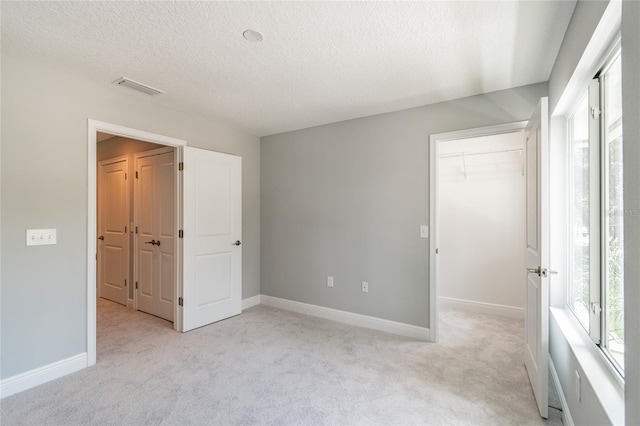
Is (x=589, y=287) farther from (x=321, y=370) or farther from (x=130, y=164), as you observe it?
(x=130, y=164)

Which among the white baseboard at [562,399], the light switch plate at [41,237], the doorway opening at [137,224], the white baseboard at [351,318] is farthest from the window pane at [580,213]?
the light switch plate at [41,237]

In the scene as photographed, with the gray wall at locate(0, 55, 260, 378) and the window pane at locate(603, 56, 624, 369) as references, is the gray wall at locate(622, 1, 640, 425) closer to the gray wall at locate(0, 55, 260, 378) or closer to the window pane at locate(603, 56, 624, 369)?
the window pane at locate(603, 56, 624, 369)

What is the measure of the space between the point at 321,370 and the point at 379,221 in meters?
1.67

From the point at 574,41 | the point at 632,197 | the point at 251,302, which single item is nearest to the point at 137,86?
the point at 251,302

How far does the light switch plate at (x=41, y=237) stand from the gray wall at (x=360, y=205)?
239 cm

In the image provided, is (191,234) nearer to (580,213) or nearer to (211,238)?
(211,238)

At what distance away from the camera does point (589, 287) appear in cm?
175

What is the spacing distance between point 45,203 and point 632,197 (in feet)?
11.2

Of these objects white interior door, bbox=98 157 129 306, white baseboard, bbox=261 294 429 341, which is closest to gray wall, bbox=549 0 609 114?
white baseboard, bbox=261 294 429 341

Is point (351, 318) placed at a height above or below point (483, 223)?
below

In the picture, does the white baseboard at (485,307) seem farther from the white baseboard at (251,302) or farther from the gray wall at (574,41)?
the white baseboard at (251,302)

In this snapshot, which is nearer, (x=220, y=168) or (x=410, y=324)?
(x=410, y=324)

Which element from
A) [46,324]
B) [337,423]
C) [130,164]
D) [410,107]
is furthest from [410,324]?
[130,164]

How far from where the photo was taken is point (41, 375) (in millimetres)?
2303
